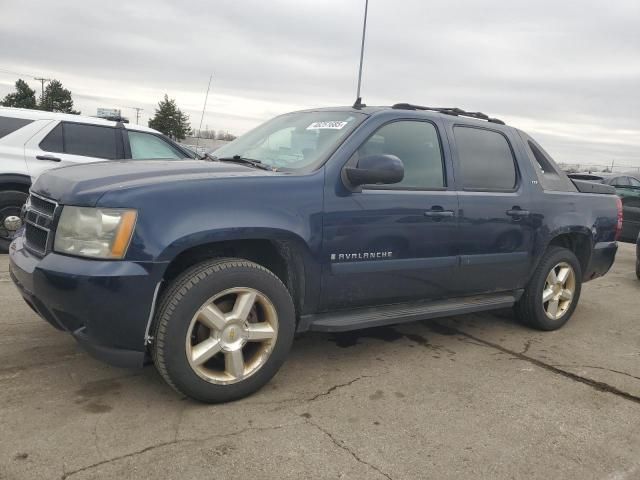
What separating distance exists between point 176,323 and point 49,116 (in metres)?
5.55

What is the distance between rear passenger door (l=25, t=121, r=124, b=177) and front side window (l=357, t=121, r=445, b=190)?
189 inches

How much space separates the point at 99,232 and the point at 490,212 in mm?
2744

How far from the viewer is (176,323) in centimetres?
272

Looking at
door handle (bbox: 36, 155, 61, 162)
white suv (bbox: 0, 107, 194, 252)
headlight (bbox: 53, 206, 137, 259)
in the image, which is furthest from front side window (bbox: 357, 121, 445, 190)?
door handle (bbox: 36, 155, 61, 162)

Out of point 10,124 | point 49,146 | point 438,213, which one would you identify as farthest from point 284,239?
point 10,124

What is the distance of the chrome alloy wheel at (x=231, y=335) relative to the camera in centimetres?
285

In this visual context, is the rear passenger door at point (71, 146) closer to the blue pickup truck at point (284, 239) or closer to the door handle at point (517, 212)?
the blue pickup truck at point (284, 239)

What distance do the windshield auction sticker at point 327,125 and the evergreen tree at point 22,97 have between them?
68.6 metres

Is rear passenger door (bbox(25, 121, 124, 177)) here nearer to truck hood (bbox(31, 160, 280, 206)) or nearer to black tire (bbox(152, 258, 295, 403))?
truck hood (bbox(31, 160, 280, 206))

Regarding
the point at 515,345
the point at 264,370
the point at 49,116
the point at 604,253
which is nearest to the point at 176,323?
the point at 264,370

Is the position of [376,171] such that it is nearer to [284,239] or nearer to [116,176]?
[284,239]

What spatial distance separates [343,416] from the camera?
2.93m

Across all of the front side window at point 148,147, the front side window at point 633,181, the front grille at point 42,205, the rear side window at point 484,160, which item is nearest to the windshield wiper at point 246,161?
the front grille at point 42,205

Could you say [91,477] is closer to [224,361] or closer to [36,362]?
[224,361]
